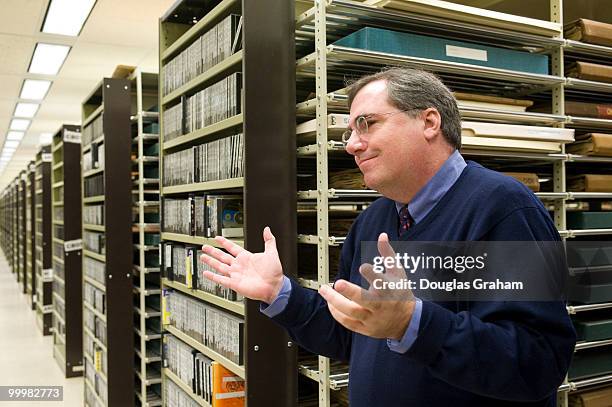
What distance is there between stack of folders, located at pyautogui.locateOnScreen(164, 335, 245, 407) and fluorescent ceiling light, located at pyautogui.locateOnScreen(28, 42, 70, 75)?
402cm

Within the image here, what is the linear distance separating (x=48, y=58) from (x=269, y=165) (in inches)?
204

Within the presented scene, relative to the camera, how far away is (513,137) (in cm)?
234

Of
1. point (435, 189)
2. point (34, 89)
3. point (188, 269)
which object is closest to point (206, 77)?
point (188, 269)

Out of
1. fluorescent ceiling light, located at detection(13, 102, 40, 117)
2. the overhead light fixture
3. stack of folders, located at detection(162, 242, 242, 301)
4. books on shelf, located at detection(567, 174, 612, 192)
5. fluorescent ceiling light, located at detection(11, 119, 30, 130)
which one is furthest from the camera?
the overhead light fixture

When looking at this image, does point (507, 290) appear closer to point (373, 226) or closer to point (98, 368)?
point (373, 226)

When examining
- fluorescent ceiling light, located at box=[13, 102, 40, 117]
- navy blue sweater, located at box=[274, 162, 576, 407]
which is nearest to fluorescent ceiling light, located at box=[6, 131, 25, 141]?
fluorescent ceiling light, located at box=[13, 102, 40, 117]

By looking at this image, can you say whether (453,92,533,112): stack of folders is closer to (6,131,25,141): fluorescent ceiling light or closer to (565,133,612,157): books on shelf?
(565,133,612,157): books on shelf

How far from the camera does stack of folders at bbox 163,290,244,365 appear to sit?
2.25 m

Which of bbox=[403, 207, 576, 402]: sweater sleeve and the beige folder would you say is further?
the beige folder

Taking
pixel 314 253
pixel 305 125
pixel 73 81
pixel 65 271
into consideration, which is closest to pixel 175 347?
pixel 314 253

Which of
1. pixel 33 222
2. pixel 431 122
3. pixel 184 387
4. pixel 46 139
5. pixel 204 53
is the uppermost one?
pixel 46 139

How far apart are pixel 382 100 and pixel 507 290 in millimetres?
522

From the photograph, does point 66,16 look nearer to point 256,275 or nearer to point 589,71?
point 589,71

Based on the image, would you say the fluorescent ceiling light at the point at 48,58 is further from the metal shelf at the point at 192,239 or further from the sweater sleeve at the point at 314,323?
the sweater sleeve at the point at 314,323
